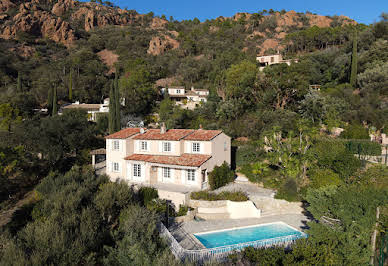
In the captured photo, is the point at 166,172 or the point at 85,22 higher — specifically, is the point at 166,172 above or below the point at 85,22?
below

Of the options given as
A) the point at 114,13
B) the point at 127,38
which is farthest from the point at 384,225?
the point at 114,13

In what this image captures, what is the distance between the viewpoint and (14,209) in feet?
80.7

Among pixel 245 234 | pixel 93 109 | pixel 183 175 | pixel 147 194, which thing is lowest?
pixel 245 234

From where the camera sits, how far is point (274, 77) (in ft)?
139

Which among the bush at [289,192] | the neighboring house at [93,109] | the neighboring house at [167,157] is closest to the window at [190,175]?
the neighboring house at [167,157]

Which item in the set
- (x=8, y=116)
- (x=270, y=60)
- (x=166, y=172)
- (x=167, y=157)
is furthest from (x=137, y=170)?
(x=270, y=60)

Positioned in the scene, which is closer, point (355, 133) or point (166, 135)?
point (166, 135)

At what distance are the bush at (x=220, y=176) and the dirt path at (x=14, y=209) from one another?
18.2 metres

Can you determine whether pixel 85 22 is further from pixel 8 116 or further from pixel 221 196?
pixel 221 196

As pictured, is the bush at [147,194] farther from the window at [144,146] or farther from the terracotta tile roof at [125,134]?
the terracotta tile roof at [125,134]

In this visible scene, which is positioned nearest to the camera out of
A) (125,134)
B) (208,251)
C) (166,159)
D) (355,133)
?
(208,251)

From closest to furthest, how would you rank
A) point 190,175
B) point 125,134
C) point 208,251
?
point 208,251
point 190,175
point 125,134

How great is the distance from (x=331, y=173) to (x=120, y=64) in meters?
89.6

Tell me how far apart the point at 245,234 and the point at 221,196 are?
4.62 metres
